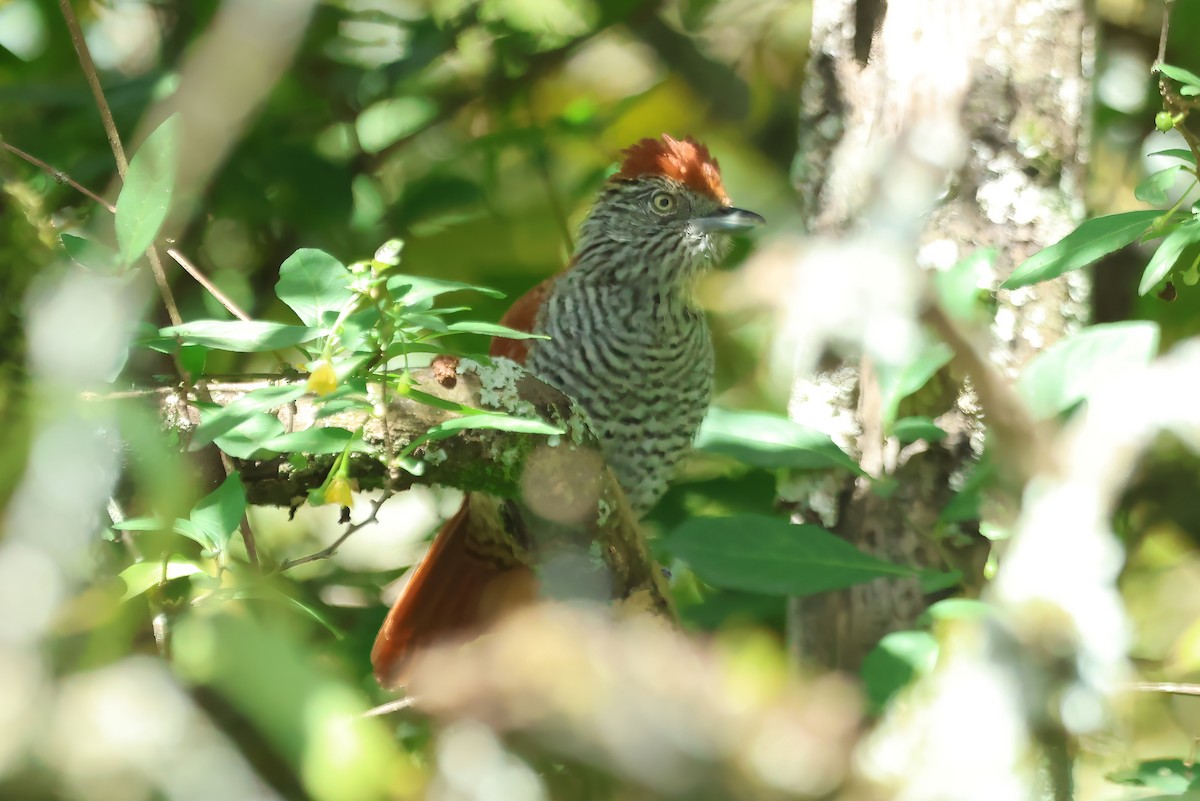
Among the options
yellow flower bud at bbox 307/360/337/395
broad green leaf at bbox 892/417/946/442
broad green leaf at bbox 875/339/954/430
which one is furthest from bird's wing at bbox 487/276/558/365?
yellow flower bud at bbox 307/360/337/395

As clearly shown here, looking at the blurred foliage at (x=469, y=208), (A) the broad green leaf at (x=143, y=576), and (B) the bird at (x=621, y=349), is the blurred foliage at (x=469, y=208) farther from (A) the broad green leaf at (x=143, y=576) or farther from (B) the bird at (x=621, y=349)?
(B) the bird at (x=621, y=349)

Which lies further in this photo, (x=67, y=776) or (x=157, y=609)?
(x=157, y=609)

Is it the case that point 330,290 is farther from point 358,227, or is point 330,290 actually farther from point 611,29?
point 611,29

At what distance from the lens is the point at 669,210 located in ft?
12.8

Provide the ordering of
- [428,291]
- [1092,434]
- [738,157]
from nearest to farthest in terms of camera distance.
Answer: [1092,434] < [428,291] < [738,157]

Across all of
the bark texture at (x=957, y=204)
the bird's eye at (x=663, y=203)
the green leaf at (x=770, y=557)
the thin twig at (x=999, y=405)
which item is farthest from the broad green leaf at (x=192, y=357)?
the bird's eye at (x=663, y=203)

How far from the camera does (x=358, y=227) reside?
3732mm

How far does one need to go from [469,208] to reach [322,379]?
2.37 m

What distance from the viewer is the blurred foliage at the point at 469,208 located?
1.98 metres

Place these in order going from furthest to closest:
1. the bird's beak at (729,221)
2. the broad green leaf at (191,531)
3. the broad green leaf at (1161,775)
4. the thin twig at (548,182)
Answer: the thin twig at (548,182) → the bird's beak at (729,221) → the broad green leaf at (1161,775) → the broad green leaf at (191,531)

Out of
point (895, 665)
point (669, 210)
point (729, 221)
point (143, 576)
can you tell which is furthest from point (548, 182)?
point (143, 576)

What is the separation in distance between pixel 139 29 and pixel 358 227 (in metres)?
1.21

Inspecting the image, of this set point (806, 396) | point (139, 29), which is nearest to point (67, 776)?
point (806, 396)

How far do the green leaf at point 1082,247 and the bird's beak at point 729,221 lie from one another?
5.72 ft
